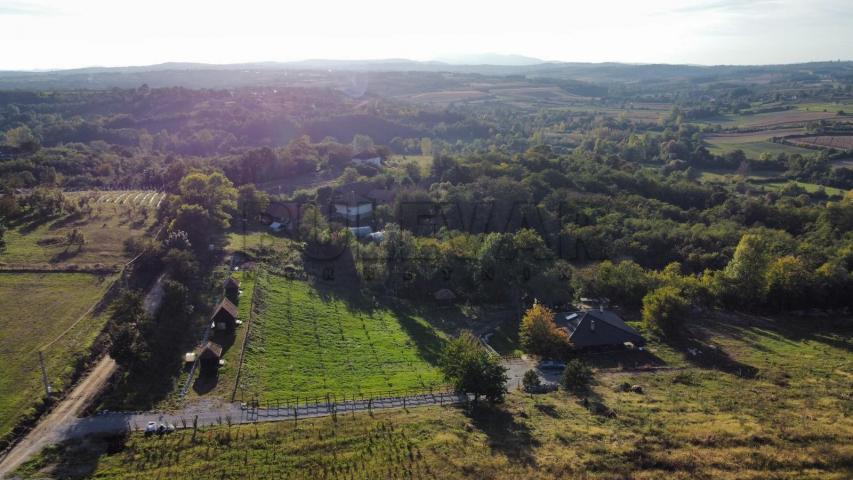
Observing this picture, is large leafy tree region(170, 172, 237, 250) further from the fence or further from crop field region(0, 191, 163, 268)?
the fence

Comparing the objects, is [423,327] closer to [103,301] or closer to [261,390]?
[261,390]

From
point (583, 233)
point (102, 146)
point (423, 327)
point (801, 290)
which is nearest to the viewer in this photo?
point (423, 327)

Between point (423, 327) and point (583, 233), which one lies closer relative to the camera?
point (423, 327)

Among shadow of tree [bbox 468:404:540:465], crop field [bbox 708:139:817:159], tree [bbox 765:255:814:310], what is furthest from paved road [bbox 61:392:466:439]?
crop field [bbox 708:139:817:159]

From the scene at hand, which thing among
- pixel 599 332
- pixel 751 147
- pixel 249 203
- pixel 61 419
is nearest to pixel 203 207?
pixel 249 203

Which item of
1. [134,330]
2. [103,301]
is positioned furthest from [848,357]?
[103,301]

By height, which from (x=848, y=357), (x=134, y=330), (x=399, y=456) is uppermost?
(x=134, y=330)
